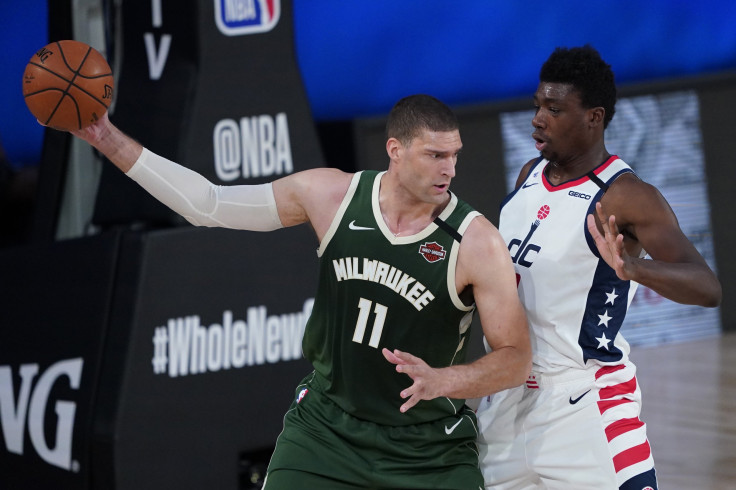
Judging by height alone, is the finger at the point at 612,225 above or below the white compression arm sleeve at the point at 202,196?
below

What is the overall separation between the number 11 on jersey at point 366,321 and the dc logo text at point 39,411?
214 cm

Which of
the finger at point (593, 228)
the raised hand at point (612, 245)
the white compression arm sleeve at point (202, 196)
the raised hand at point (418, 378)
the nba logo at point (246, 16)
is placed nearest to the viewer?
the raised hand at point (418, 378)

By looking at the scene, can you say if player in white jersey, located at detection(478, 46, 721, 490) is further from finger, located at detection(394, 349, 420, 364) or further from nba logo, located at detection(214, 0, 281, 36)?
nba logo, located at detection(214, 0, 281, 36)

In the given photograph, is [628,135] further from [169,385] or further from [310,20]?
[169,385]

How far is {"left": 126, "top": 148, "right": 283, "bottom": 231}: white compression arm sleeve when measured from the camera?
12.9ft

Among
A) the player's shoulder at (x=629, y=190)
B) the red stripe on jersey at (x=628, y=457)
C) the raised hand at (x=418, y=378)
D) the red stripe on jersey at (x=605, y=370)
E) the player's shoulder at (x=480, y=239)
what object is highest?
the player's shoulder at (x=629, y=190)

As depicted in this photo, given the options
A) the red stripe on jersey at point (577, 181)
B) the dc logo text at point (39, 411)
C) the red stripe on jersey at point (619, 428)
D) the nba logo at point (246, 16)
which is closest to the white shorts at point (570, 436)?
the red stripe on jersey at point (619, 428)

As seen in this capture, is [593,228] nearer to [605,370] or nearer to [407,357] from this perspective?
[605,370]

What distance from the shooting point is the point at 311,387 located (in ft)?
13.5

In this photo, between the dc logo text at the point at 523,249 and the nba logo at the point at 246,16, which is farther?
the nba logo at the point at 246,16

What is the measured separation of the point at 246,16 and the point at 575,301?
8.67 ft

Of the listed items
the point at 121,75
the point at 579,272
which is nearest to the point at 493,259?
the point at 579,272

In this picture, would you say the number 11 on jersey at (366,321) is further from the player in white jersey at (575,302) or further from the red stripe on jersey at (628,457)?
the red stripe on jersey at (628,457)

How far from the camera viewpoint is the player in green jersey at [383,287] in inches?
152
